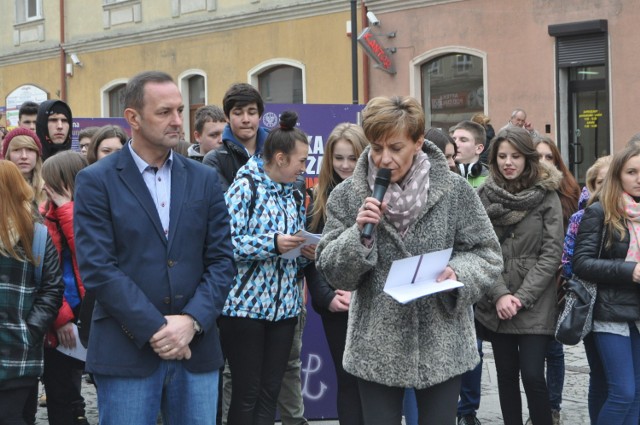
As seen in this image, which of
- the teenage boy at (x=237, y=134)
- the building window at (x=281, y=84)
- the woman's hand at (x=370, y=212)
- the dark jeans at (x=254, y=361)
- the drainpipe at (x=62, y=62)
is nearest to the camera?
the woman's hand at (x=370, y=212)

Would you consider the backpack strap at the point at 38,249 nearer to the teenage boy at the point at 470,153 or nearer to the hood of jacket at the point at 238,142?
the hood of jacket at the point at 238,142

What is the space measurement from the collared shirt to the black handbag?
99.8 inches

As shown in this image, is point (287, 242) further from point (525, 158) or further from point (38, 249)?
point (525, 158)

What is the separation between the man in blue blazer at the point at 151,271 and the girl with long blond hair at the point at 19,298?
103cm

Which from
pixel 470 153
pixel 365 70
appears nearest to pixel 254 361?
pixel 470 153

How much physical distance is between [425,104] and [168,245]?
15720 millimetres

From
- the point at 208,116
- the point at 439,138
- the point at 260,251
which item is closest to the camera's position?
the point at 260,251

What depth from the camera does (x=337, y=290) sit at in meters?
5.52

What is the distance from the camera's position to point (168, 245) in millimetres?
3939

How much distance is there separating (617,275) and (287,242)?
6.03 feet

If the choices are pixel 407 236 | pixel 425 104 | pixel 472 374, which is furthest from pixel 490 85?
pixel 407 236

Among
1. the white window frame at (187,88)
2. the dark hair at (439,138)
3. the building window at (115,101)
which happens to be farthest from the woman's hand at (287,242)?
the building window at (115,101)

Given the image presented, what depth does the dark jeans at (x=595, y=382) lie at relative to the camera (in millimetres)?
5750

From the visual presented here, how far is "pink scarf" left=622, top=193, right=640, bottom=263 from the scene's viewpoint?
546 centimetres
